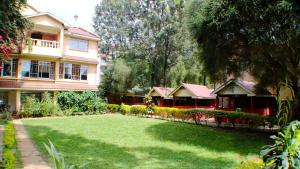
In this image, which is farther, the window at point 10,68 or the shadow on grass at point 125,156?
the window at point 10,68

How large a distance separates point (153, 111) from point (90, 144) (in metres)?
16.8

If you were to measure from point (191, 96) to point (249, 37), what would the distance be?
56.1 ft

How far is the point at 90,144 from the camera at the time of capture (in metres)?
12.6

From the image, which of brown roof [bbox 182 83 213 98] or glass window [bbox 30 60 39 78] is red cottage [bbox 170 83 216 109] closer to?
brown roof [bbox 182 83 213 98]

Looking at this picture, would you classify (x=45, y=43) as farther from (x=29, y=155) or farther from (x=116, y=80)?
(x=29, y=155)

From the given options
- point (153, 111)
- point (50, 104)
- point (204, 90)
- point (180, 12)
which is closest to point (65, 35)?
point (50, 104)

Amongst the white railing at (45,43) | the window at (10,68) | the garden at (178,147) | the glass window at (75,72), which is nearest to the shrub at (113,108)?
the glass window at (75,72)

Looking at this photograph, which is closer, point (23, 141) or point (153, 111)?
point (23, 141)

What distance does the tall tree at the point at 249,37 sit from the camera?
13.5m

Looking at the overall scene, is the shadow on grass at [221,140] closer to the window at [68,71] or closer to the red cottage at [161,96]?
the window at [68,71]

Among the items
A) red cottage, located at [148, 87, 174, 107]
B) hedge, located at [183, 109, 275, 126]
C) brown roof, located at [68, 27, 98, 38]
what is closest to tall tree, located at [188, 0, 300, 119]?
hedge, located at [183, 109, 275, 126]

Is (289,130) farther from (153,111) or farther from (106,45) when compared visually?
(106,45)

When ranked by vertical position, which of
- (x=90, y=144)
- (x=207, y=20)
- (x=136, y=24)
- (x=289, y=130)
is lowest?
(x=90, y=144)

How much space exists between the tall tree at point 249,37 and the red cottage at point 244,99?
7146 mm
